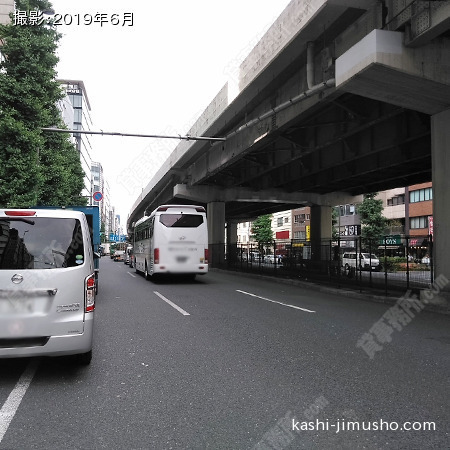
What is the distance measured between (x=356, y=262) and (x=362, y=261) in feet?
1.74

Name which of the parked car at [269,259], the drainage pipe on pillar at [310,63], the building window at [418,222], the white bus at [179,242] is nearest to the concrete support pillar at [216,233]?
the parked car at [269,259]

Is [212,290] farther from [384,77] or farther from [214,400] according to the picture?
[214,400]

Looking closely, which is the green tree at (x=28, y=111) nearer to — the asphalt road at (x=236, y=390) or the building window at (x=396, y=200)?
the asphalt road at (x=236, y=390)

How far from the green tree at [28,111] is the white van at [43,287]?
13.2 m

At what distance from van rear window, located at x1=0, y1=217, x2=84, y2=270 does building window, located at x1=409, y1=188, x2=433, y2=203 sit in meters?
51.7

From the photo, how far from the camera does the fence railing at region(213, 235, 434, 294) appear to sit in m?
11.9

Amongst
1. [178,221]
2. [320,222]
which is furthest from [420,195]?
[178,221]

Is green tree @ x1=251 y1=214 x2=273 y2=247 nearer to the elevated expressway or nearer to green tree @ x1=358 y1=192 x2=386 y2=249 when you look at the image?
green tree @ x1=358 y1=192 x2=386 y2=249

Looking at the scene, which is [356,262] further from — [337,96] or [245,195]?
[245,195]

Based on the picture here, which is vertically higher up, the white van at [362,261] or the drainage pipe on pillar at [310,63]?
the drainage pipe on pillar at [310,63]

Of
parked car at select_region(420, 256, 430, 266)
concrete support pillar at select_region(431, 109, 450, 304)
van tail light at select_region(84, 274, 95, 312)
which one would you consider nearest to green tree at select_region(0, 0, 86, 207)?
van tail light at select_region(84, 274, 95, 312)

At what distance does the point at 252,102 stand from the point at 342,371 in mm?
13051

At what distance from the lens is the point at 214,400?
4016 millimetres

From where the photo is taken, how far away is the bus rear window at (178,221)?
16844mm
